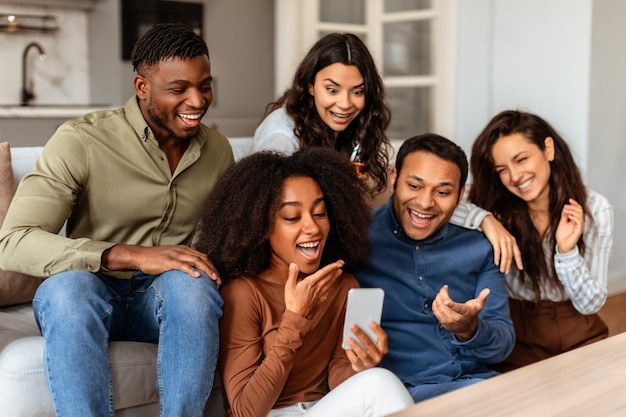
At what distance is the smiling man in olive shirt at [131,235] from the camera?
178 cm

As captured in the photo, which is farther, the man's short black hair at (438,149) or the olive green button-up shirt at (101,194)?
the man's short black hair at (438,149)

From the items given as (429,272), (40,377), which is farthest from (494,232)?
(40,377)

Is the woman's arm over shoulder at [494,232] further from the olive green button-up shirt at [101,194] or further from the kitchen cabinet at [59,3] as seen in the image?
the kitchen cabinet at [59,3]

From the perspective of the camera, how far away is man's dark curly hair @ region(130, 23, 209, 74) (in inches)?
80.7

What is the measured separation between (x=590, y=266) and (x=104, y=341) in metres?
1.49

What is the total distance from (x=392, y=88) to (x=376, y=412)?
2.88 meters

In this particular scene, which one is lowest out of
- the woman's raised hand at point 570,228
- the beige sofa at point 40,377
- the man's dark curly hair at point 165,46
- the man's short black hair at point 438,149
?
the beige sofa at point 40,377

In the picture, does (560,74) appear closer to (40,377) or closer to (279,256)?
(279,256)

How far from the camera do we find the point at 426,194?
2.14 m

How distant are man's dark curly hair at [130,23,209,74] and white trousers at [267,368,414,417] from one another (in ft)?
2.90

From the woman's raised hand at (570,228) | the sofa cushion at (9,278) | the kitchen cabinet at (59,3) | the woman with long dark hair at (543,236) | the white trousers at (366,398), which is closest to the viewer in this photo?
the white trousers at (366,398)

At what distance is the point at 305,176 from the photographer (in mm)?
1982

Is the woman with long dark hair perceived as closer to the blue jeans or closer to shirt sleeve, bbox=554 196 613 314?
shirt sleeve, bbox=554 196 613 314

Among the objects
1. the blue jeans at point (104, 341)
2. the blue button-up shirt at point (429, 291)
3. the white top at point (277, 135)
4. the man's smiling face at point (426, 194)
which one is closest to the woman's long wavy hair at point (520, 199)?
the blue button-up shirt at point (429, 291)
